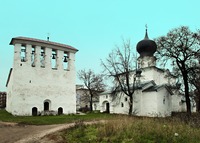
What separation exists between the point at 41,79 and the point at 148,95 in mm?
15935

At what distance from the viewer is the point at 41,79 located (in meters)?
31.4

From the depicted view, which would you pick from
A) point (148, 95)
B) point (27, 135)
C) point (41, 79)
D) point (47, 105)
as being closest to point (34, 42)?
point (41, 79)

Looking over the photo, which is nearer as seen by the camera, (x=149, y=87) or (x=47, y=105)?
(x=47, y=105)

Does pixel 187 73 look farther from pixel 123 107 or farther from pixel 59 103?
pixel 59 103

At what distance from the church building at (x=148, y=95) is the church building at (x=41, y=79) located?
9198mm

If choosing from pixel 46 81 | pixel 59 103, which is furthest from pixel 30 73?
pixel 59 103

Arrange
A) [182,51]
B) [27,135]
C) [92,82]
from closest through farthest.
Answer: [27,135]
[182,51]
[92,82]

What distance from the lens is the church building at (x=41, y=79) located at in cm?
2967

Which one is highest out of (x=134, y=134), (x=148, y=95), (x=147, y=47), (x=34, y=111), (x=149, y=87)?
(x=147, y=47)

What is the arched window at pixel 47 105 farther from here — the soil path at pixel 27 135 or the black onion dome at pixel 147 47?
the soil path at pixel 27 135

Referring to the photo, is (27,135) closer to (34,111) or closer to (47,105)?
(34,111)

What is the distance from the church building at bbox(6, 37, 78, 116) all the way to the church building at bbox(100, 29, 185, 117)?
9.20m

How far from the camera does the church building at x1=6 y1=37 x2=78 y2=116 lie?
2967cm

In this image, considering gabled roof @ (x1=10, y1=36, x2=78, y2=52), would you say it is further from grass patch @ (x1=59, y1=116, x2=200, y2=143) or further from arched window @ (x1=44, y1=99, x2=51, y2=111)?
grass patch @ (x1=59, y1=116, x2=200, y2=143)
